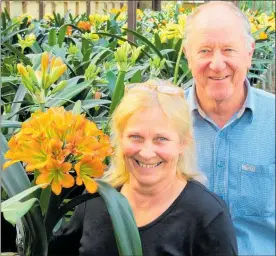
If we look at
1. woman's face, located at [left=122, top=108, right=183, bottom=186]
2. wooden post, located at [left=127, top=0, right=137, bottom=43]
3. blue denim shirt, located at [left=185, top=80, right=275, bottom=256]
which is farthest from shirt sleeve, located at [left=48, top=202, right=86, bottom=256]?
wooden post, located at [left=127, top=0, right=137, bottom=43]

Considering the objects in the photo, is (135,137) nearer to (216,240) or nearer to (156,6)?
(216,240)

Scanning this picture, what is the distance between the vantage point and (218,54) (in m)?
1.83

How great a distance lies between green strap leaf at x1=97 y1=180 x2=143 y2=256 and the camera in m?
1.13

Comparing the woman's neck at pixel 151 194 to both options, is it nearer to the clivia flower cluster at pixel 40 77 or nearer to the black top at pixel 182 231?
the black top at pixel 182 231

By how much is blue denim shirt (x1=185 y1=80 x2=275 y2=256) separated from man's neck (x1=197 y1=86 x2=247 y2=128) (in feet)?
0.06

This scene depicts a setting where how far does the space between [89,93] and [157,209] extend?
1.08 m

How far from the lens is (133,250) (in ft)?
3.71

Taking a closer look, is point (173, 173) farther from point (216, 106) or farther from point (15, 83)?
point (15, 83)

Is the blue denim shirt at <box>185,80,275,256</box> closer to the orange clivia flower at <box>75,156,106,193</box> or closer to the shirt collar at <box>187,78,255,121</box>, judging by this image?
the shirt collar at <box>187,78,255,121</box>

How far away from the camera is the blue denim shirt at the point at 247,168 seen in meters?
1.83

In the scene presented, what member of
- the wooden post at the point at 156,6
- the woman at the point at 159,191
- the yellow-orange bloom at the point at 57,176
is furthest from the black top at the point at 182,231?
the wooden post at the point at 156,6

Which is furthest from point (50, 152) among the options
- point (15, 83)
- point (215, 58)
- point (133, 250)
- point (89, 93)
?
point (15, 83)

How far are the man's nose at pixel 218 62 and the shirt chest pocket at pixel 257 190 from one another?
25cm

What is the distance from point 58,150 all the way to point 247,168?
77 centimetres
